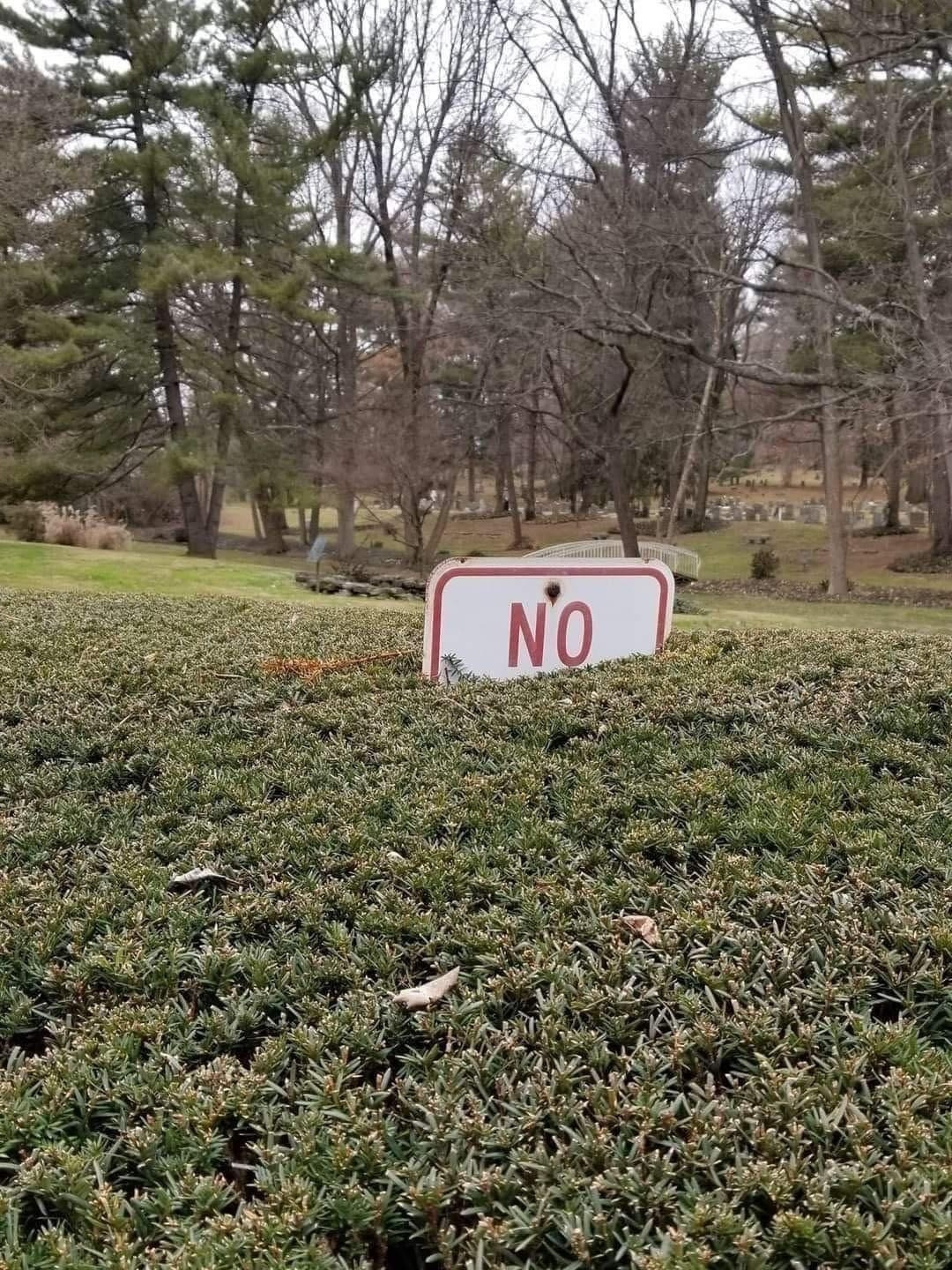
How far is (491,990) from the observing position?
4.51 ft

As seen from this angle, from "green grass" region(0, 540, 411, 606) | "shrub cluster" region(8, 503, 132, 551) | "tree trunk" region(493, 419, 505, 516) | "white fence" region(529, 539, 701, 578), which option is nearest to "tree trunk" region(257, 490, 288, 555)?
"tree trunk" region(493, 419, 505, 516)

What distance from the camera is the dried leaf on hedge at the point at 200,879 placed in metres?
1.78

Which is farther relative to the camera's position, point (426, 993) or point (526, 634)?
point (526, 634)

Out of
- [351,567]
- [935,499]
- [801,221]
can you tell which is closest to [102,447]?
[351,567]

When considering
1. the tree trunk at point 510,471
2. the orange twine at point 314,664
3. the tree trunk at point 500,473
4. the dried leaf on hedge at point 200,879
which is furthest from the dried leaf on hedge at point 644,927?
the tree trunk at point 500,473

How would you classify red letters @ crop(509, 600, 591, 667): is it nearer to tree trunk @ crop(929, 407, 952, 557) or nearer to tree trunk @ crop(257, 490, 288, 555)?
tree trunk @ crop(929, 407, 952, 557)

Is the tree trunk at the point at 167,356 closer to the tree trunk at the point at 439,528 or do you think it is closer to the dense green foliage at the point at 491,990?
the tree trunk at the point at 439,528

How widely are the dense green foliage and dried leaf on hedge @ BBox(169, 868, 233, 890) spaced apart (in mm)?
19

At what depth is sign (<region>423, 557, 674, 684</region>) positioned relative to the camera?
311 centimetres

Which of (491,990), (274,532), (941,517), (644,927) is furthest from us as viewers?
(274,532)

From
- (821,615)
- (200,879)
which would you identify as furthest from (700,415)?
(200,879)

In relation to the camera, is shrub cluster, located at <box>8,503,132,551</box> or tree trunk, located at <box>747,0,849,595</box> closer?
tree trunk, located at <box>747,0,849,595</box>

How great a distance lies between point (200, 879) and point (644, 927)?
89 cm

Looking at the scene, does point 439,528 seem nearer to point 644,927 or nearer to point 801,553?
point 801,553
